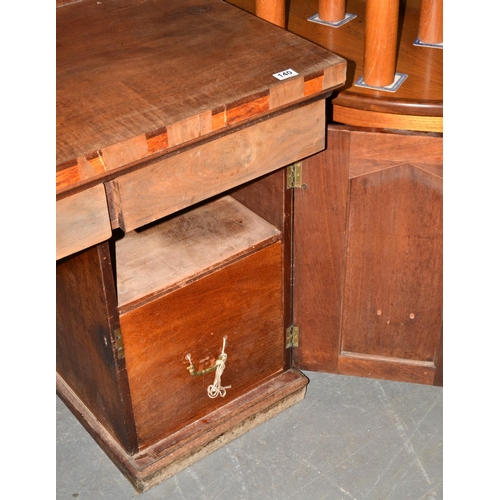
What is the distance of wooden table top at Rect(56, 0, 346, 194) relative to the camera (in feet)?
3.54

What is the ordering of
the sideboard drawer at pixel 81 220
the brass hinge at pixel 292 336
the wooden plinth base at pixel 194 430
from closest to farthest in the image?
the sideboard drawer at pixel 81 220
the wooden plinth base at pixel 194 430
the brass hinge at pixel 292 336

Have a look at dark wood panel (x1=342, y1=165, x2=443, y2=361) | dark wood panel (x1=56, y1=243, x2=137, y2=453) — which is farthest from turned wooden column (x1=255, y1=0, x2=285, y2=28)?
dark wood panel (x1=56, y1=243, x2=137, y2=453)

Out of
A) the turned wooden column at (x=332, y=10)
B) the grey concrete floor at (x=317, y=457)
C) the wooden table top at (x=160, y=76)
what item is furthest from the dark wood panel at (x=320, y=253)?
the turned wooden column at (x=332, y=10)

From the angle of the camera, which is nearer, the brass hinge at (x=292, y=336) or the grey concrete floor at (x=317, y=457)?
the grey concrete floor at (x=317, y=457)

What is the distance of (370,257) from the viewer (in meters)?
1.58

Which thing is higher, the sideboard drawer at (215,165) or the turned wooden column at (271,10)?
the turned wooden column at (271,10)

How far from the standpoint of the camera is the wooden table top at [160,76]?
1080 millimetres

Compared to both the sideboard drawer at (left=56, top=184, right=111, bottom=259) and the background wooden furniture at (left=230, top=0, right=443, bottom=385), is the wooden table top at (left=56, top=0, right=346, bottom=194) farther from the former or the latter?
the background wooden furniture at (left=230, top=0, right=443, bottom=385)

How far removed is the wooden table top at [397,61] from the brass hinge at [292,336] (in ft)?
1.72

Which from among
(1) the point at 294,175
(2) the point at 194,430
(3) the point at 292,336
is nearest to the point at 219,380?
(2) the point at 194,430

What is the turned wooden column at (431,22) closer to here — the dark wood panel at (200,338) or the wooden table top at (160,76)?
the wooden table top at (160,76)

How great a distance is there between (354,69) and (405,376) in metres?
0.68

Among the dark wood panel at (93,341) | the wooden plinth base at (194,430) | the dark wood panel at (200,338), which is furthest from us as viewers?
the wooden plinth base at (194,430)

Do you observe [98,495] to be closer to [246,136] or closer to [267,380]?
[267,380]
